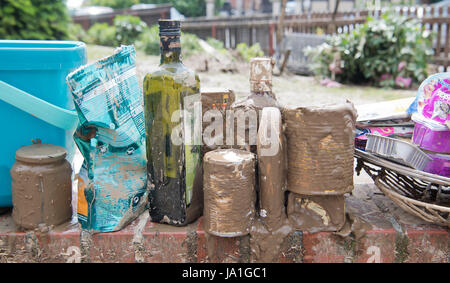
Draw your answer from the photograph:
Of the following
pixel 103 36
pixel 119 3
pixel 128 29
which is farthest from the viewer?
pixel 119 3

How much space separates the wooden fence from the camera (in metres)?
7.91

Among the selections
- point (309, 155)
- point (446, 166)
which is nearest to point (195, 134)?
point (309, 155)

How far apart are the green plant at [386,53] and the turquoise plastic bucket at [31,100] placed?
5767mm

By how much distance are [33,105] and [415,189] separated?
5.57ft

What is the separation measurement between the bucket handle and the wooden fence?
692 centimetres

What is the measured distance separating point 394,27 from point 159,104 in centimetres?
609

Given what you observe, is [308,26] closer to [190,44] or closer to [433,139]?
[190,44]

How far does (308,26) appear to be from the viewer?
9883mm

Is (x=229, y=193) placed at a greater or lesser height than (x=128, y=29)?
lesser

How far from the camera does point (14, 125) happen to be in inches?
72.9

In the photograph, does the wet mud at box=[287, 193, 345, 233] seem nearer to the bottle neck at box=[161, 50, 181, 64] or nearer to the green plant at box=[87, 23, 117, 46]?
the bottle neck at box=[161, 50, 181, 64]

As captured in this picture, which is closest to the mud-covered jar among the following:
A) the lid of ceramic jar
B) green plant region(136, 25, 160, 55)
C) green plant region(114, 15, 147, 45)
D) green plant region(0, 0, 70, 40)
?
the lid of ceramic jar

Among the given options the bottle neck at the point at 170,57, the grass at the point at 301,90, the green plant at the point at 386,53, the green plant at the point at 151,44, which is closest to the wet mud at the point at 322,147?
the bottle neck at the point at 170,57

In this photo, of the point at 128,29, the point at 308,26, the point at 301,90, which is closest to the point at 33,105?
the point at 301,90
